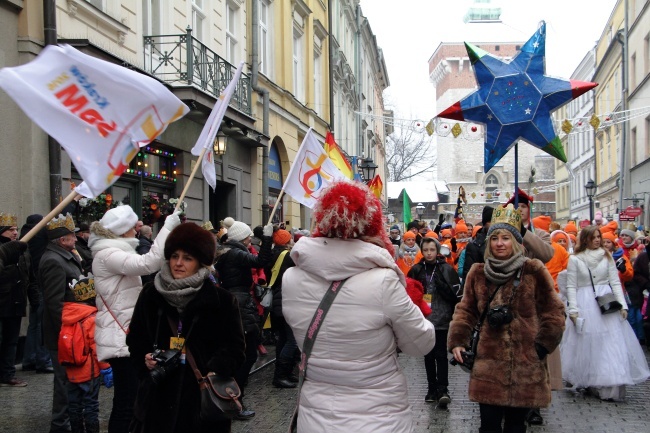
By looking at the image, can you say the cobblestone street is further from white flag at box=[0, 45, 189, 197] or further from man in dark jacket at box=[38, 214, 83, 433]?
white flag at box=[0, 45, 189, 197]

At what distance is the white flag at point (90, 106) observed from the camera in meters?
4.15

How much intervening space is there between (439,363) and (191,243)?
4220mm

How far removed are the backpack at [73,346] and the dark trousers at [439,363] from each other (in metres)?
3.49

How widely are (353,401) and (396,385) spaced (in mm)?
243

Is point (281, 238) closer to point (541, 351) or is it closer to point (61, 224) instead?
point (61, 224)

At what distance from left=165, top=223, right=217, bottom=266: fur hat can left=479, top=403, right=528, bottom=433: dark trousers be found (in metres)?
2.11

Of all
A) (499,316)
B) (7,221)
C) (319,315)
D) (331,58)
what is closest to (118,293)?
(319,315)

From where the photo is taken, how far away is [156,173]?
44.9 feet

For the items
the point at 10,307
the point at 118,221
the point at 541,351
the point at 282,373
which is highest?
the point at 118,221

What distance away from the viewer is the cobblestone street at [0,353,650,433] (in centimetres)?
679

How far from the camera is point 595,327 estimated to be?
814 centimetres

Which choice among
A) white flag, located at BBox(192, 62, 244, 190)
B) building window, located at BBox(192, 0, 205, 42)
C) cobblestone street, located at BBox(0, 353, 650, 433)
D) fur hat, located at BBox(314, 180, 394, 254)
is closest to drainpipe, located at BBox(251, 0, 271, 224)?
Result: building window, located at BBox(192, 0, 205, 42)

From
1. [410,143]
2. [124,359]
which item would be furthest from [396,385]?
[410,143]

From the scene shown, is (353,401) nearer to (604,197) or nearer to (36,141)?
(36,141)
